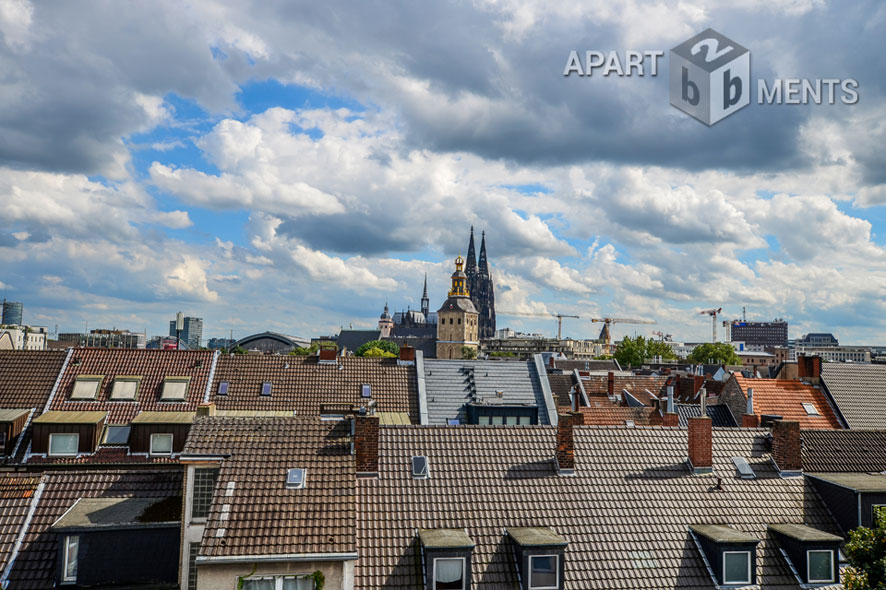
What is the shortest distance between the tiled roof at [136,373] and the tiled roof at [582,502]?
19711 millimetres

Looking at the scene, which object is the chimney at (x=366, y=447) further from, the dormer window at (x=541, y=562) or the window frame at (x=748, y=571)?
the window frame at (x=748, y=571)

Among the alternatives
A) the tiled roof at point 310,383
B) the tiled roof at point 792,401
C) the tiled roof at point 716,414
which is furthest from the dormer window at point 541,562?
the tiled roof at point 716,414

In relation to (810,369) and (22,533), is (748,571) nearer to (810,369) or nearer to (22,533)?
(22,533)

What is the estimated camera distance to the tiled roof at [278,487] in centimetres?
1745

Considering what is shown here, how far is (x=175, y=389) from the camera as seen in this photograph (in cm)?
3759

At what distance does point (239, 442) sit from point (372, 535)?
5.05 meters

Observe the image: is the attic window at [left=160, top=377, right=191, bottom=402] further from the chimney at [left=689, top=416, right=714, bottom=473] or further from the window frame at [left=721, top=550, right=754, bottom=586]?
the window frame at [left=721, top=550, right=754, bottom=586]

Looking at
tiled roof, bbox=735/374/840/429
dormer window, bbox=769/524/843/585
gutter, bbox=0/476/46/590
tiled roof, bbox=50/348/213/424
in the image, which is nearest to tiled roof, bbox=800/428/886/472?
dormer window, bbox=769/524/843/585

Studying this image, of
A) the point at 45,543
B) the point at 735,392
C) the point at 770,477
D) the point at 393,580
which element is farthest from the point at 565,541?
the point at 735,392

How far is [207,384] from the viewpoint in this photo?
3841 centimetres

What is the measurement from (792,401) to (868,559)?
86.7 ft

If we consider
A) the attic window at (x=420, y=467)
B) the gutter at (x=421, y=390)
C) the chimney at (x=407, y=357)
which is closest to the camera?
the attic window at (x=420, y=467)

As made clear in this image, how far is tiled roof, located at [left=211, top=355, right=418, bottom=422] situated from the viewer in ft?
126

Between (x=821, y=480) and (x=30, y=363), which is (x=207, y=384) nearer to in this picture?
(x=30, y=363)
